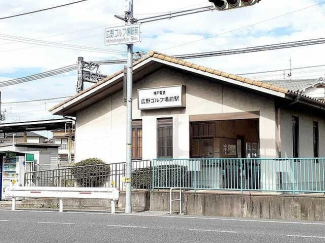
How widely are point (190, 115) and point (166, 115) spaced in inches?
44.4

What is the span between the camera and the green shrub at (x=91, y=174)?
19.8 m

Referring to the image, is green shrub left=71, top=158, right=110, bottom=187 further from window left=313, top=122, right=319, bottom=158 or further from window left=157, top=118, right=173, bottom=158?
window left=313, top=122, right=319, bottom=158

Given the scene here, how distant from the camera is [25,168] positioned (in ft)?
70.3

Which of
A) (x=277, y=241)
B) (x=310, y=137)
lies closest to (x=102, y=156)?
(x=310, y=137)

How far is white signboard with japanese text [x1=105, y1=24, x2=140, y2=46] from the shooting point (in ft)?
52.2

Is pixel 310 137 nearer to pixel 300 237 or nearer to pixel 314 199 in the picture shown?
pixel 314 199

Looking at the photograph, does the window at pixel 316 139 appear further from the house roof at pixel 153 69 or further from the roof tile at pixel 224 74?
the roof tile at pixel 224 74

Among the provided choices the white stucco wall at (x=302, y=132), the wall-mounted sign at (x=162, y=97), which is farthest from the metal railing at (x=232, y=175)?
the white stucco wall at (x=302, y=132)

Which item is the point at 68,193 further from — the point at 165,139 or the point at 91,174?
the point at 165,139

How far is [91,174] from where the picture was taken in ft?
65.1

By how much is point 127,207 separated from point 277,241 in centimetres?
768

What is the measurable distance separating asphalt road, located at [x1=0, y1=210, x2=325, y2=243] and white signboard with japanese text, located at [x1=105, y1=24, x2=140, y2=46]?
20.8 ft

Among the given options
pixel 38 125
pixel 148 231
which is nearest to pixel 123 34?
pixel 148 231

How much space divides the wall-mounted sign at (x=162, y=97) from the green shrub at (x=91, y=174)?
10.0ft
